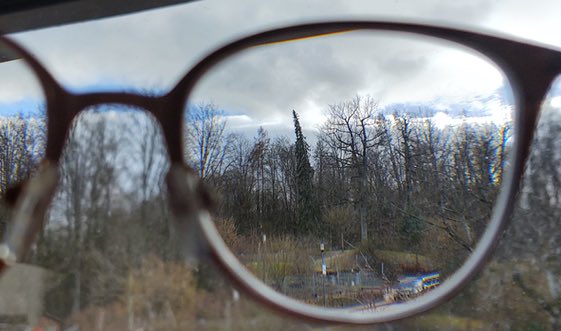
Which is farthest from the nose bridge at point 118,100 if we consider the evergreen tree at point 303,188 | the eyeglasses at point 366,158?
the evergreen tree at point 303,188

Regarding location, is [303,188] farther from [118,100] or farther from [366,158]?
[118,100]

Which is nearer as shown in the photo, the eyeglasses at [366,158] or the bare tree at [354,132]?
the eyeglasses at [366,158]

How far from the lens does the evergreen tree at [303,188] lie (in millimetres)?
416

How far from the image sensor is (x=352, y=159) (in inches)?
16.8

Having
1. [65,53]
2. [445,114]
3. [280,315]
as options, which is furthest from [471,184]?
[65,53]

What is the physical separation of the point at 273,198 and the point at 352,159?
92mm

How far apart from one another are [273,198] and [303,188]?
34 millimetres

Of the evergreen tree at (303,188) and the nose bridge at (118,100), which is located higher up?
the nose bridge at (118,100)

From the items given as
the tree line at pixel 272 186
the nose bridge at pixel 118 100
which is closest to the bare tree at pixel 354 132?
the tree line at pixel 272 186

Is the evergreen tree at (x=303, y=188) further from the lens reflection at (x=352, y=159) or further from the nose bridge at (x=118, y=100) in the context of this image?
the nose bridge at (x=118, y=100)

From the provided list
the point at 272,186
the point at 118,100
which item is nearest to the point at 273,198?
the point at 272,186

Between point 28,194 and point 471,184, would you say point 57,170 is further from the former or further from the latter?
point 471,184

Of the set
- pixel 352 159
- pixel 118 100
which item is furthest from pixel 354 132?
pixel 118 100

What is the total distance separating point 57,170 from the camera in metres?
0.39
